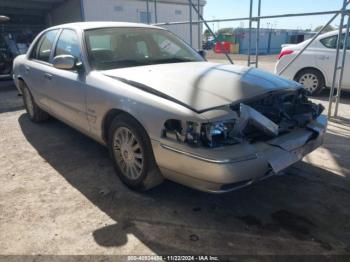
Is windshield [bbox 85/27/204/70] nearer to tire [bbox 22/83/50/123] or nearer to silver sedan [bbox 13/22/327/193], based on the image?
silver sedan [bbox 13/22/327/193]

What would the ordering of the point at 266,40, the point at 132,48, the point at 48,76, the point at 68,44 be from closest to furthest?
1. the point at 132,48
2. the point at 68,44
3. the point at 48,76
4. the point at 266,40

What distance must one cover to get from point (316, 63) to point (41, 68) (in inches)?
221

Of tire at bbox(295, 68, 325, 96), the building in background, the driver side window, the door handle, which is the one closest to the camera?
the driver side window

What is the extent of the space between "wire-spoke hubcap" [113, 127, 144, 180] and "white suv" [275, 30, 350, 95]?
5210 millimetres

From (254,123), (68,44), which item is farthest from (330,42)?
(68,44)

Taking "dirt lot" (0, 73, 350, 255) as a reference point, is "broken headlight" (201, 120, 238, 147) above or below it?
above

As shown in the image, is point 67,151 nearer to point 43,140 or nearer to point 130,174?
point 43,140

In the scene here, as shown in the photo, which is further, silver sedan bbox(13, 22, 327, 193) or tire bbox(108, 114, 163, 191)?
tire bbox(108, 114, 163, 191)

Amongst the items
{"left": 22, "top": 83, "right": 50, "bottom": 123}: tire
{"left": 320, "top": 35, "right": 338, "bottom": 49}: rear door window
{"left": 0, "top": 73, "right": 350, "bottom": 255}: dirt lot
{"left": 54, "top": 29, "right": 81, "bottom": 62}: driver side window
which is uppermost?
{"left": 54, "top": 29, "right": 81, "bottom": 62}: driver side window

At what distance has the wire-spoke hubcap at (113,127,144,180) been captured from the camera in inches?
120

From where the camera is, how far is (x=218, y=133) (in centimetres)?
257

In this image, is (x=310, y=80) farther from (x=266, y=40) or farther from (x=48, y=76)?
(x=266, y=40)

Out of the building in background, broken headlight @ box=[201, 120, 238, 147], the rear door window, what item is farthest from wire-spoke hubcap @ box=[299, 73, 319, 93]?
the building in background

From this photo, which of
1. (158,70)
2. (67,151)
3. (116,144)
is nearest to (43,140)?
(67,151)
